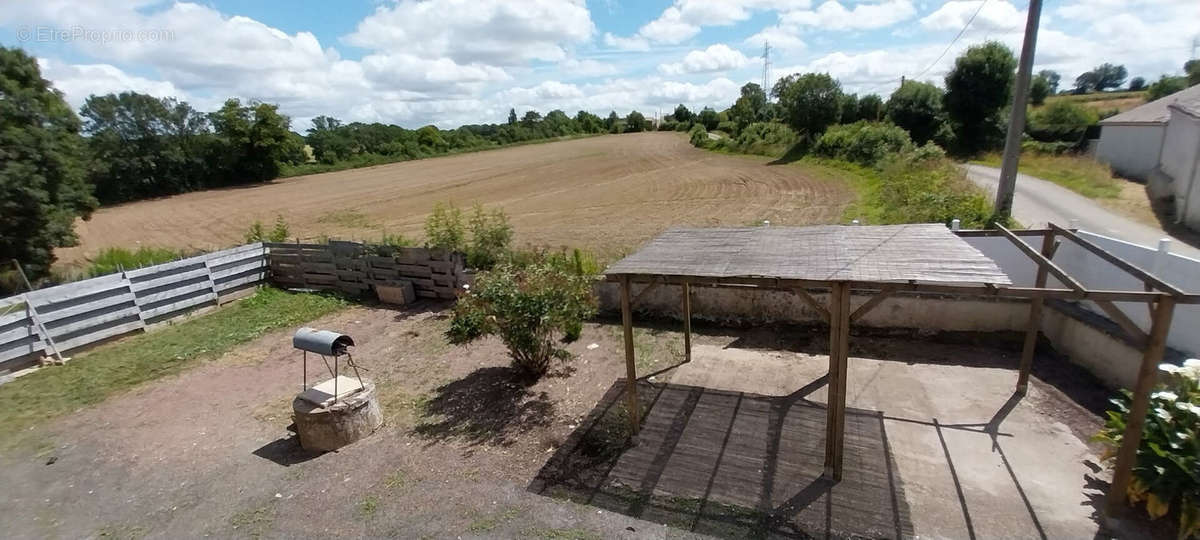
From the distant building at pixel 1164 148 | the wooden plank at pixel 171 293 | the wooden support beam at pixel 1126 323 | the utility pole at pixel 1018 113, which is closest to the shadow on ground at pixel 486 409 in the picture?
the wooden support beam at pixel 1126 323

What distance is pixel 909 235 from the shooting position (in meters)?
6.40

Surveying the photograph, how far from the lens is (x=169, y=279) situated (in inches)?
430

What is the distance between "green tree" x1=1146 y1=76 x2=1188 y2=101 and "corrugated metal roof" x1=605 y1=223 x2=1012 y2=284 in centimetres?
5349

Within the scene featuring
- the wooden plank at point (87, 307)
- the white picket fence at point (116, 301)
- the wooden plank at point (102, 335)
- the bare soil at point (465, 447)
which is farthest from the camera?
the wooden plank at point (102, 335)

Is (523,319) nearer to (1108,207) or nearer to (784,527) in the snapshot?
(784,527)

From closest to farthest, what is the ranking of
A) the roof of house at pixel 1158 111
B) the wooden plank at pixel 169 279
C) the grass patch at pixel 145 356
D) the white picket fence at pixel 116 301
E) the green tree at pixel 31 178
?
the grass patch at pixel 145 356 < the white picket fence at pixel 116 301 < the wooden plank at pixel 169 279 < the green tree at pixel 31 178 < the roof of house at pixel 1158 111

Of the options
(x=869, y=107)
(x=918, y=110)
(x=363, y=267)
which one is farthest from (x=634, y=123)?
(x=363, y=267)

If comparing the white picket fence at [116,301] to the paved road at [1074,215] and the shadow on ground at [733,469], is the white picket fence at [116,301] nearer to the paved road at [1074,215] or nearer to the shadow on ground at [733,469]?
the shadow on ground at [733,469]

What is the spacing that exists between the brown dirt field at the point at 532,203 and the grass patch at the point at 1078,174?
297 inches

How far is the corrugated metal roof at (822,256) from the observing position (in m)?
4.80

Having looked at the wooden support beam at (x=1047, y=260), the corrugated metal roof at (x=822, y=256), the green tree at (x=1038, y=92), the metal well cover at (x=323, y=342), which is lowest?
the metal well cover at (x=323, y=342)

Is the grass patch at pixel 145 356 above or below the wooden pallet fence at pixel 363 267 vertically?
below

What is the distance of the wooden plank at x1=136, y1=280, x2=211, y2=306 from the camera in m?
10.5

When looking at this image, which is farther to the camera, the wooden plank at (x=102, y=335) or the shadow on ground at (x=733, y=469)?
the wooden plank at (x=102, y=335)
